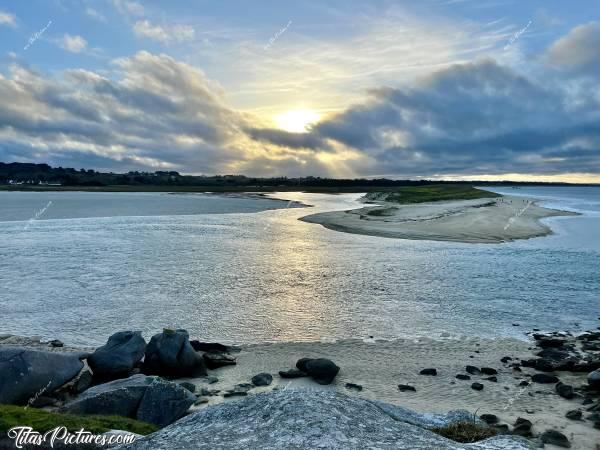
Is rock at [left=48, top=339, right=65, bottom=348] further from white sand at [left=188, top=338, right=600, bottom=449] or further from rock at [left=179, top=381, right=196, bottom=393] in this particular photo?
rock at [left=179, top=381, right=196, bottom=393]

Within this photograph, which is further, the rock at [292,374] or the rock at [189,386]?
the rock at [292,374]

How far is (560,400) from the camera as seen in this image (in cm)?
1377

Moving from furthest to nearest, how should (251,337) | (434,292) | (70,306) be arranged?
(434,292) → (70,306) → (251,337)

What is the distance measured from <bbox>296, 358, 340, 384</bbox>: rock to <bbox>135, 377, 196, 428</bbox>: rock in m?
4.05

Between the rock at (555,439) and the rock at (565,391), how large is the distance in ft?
9.43

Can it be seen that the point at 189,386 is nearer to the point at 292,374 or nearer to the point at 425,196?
the point at 292,374

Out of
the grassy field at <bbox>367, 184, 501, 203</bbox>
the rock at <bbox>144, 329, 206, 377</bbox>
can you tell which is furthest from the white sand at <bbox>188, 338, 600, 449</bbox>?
the grassy field at <bbox>367, 184, 501, 203</bbox>

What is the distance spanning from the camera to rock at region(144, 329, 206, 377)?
51.4 feet

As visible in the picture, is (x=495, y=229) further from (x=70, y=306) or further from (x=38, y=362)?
(x=38, y=362)

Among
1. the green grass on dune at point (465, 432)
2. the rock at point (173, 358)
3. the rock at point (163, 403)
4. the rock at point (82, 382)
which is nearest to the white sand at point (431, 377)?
the rock at point (173, 358)

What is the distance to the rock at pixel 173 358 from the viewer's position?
15.7 m

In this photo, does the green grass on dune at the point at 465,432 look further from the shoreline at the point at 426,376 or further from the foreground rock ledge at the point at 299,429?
the shoreline at the point at 426,376

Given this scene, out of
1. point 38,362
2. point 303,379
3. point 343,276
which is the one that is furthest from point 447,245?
point 38,362

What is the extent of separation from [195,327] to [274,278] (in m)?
10.8
